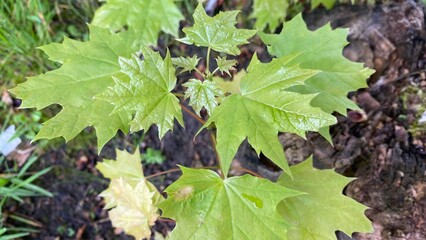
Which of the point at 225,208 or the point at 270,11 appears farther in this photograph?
the point at 270,11

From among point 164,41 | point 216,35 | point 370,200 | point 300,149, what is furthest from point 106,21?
point 370,200

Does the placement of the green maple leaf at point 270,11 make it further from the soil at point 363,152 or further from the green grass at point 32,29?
the green grass at point 32,29

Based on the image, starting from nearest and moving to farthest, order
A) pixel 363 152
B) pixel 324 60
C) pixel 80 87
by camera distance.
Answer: pixel 80 87, pixel 324 60, pixel 363 152

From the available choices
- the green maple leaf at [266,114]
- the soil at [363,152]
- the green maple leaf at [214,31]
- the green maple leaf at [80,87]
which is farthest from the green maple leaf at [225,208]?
the soil at [363,152]

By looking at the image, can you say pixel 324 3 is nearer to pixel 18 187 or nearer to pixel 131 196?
pixel 131 196


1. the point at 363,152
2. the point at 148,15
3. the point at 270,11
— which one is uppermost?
the point at 148,15

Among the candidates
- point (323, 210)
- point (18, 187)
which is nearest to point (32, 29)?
point (18, 187)
